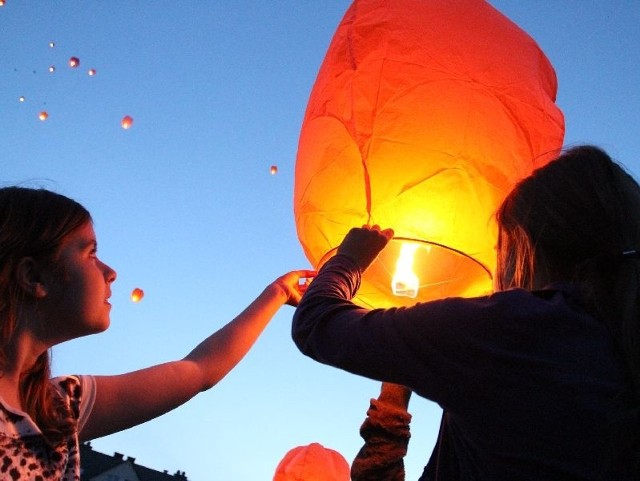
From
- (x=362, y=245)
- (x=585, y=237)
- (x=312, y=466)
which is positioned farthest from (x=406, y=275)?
(x=312, y=466)

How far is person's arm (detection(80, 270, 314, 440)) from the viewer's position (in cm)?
141

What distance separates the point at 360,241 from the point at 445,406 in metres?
0.43

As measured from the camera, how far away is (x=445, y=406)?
881mm

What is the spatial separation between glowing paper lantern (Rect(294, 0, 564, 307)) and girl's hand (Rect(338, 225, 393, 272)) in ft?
0.61

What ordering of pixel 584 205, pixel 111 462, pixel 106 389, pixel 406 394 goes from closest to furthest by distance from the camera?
pixel 584 205, pixel 106 389, pixel 406 394, pixel 111 462

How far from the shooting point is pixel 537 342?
86 centimetres

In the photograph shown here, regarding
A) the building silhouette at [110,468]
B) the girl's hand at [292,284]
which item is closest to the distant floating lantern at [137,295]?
the girl's hand at [292,284]

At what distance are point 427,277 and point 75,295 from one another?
0.81m

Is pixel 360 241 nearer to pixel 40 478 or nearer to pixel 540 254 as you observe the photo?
pixel 540 254

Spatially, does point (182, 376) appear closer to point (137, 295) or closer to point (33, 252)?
point (33, 252)

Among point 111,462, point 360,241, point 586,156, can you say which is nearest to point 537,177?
point 586,156

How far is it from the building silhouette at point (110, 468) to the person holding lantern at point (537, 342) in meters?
22.0

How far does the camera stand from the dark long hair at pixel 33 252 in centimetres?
128

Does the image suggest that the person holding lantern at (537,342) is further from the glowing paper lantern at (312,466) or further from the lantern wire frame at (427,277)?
the glowing paper lantern at (312,466)
